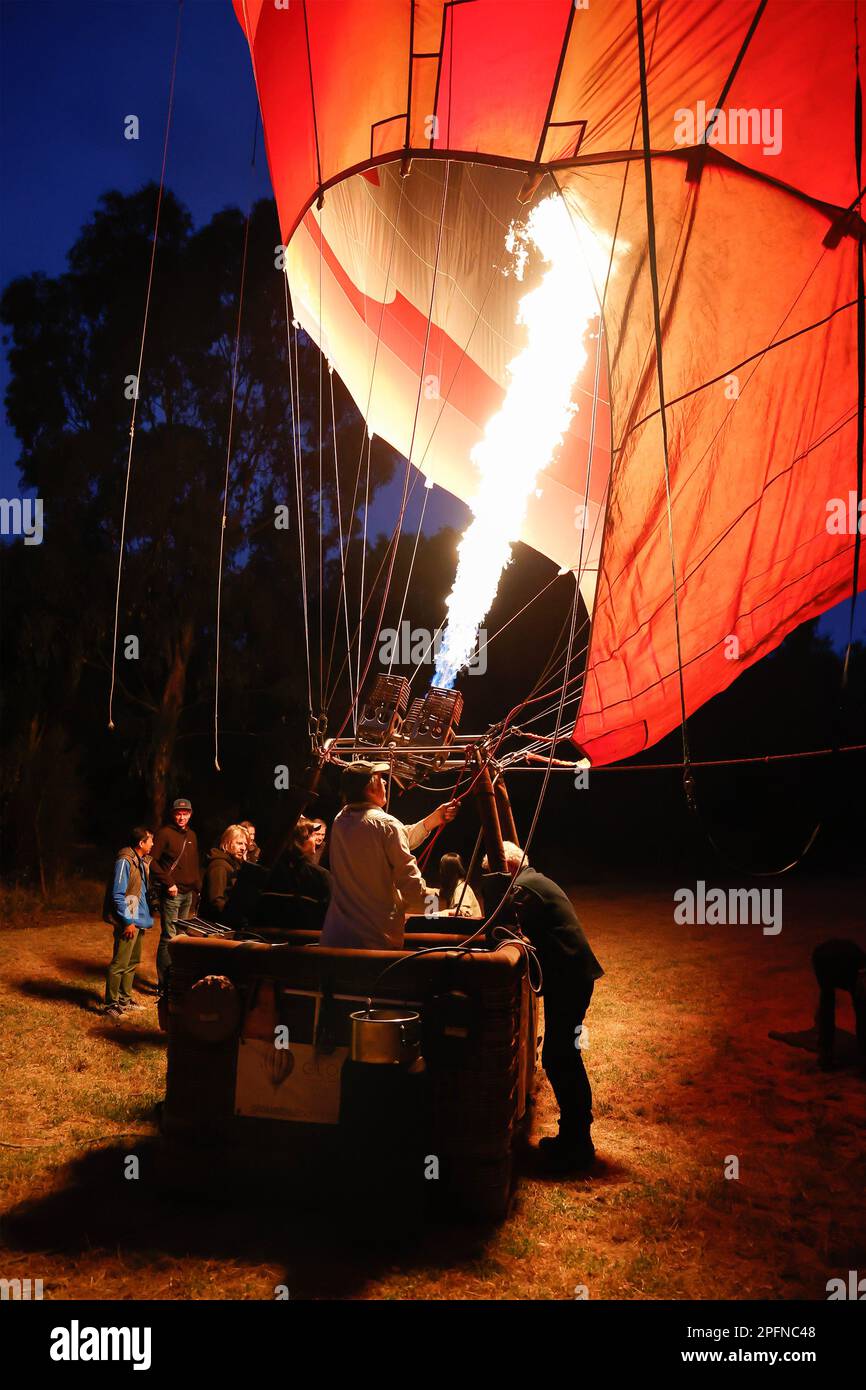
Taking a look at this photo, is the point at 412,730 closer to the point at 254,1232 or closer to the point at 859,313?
the point at 254,1232

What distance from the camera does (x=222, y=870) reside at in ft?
22.5

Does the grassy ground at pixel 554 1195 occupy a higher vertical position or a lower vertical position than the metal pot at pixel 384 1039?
lower

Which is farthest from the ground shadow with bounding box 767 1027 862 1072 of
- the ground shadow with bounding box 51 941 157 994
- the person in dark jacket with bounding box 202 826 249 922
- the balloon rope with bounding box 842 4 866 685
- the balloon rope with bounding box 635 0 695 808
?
the ground shadow with bounding box 51 941 157 994

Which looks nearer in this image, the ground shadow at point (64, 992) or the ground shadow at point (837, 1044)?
the ground shadow at point (837, 1044)

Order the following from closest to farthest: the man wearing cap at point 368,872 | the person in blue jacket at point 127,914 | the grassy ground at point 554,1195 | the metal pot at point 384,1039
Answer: the grassy ground at point 554,1195
the metal pot at point 384,1039
the man wearing cap at point 368,872
the person in blue jacket at point 127,914

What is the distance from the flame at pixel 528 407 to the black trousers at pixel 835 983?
333 cm

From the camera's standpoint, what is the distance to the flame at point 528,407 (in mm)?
6367

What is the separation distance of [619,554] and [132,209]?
17590 mm

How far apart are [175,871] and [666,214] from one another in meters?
6.34

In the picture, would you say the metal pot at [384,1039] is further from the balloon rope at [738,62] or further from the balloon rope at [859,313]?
the balloon rope at [738,62]

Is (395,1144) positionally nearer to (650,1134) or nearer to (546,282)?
(650,1134)

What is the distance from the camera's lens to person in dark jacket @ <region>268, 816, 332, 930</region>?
5316 mm

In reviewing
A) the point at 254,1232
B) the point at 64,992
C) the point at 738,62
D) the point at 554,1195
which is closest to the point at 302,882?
the point at 254,1232

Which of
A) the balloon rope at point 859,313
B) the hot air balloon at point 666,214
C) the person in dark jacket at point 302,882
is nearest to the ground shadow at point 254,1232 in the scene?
the person in dark jacket at point 302,882
